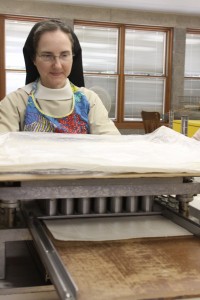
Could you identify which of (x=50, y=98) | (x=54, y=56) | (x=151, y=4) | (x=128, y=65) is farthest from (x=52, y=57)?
(x=128, y=65)

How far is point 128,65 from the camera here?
749 cm

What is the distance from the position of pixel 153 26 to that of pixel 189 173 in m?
7.04

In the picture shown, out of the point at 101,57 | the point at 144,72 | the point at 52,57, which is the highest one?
the point at 101,57

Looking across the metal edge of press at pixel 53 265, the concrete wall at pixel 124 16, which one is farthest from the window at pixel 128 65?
the metal edge of press at pixel 53 265

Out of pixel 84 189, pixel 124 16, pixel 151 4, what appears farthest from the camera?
pixel 124 16

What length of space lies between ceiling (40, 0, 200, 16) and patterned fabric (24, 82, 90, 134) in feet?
18.1

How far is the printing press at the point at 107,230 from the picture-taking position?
1.76ft

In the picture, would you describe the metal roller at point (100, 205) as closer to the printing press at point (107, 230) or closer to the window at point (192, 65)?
the printing press at point (107, 230)

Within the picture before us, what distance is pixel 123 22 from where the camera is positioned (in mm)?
7160

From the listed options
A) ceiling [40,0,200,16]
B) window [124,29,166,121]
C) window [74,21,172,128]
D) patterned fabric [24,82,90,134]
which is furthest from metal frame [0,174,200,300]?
window [124,29,166,121]

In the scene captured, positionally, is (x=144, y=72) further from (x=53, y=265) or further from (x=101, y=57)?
(x=53, y=265)

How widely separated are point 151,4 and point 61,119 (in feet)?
19.1

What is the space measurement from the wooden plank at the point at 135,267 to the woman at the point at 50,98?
85cm

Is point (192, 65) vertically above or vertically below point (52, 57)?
above
